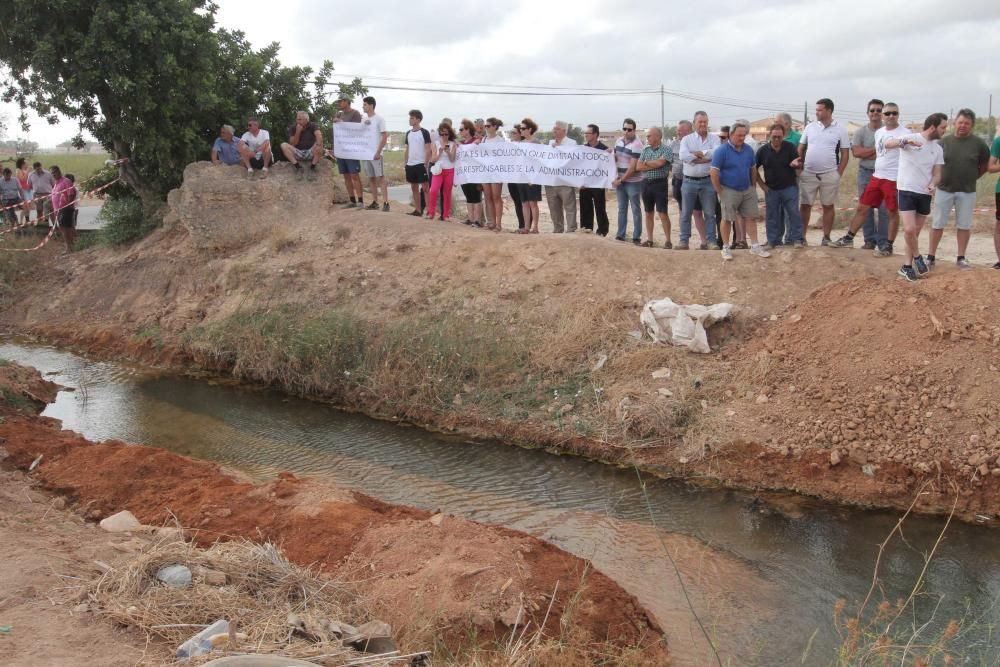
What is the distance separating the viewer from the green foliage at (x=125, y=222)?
1574 centimetres

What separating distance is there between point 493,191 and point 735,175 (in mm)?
4206

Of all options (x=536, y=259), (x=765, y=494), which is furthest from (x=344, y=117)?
(x=765, y=494)

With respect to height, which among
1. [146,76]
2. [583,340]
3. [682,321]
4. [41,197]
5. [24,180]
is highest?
[146,76]

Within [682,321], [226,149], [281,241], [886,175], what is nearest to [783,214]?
[886,175]

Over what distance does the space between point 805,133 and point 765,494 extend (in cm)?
471

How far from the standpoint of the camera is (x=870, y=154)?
992 centimetres

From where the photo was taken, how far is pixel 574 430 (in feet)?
29.5

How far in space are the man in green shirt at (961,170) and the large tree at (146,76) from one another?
10930 millimetres

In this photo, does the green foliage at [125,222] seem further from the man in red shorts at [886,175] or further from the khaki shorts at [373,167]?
the man in red shorts at [886,175]

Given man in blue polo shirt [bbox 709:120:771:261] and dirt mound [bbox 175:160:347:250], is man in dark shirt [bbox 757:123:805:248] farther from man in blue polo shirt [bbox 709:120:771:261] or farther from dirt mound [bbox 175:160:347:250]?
dirt mound [bbox 175:160:347:250]

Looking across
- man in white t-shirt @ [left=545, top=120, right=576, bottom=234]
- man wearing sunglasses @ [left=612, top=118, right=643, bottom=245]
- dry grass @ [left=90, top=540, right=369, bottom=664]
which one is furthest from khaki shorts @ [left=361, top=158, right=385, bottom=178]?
dry grass @ [left=90, top=540, right=369, bottom=664]

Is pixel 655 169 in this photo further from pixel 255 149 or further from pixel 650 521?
pixel 255 149

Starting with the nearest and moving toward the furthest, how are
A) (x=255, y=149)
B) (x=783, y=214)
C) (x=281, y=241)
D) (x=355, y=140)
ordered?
(x=783, y=214), (x=281, y=241), (x=355, y=140), (x=255, y=149)

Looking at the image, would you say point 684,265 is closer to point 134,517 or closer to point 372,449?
point 372,449
